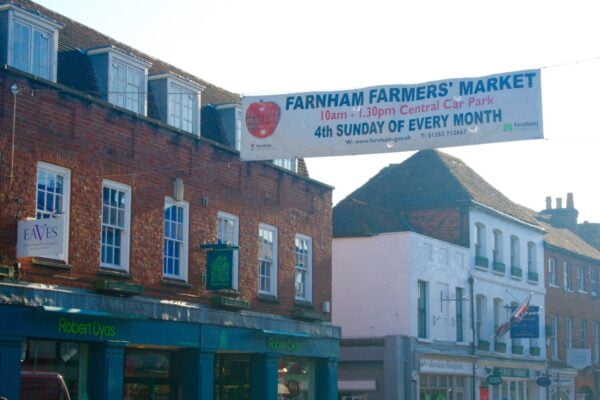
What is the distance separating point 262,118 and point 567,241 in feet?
118

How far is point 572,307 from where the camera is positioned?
50.8m

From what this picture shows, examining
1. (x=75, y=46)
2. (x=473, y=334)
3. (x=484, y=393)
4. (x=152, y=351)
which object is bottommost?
(x=484, y=393)

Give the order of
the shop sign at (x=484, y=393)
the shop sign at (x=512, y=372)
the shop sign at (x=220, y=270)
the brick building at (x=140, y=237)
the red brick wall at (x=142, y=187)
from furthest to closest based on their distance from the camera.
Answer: the shop sign at (x=512, y=372) < the shop sign at (x=484, y=393) < the shop sign at (x=220, y=270) < the red brick wall at (x=142, y=187) < the brick building at (x=140, y=237)

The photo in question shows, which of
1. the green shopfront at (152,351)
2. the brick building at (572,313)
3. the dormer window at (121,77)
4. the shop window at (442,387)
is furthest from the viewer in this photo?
the brick building at (572,313)

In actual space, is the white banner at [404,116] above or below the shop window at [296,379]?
above

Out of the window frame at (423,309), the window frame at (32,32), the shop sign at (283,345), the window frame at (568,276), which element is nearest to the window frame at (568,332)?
the window frame at (568,276)

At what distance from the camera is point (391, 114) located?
18.7 meters

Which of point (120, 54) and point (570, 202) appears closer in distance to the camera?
point (120, 54)

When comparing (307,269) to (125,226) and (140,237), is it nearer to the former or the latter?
(140,237)

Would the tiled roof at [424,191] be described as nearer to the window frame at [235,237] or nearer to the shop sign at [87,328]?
the window frame at [235,237]

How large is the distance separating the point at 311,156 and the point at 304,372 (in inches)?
443

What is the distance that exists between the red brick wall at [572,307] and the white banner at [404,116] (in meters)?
31.0

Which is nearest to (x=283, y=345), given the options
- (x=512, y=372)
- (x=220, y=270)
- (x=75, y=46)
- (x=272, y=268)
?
(x=272, y=268)

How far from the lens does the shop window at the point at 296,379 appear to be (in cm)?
2803
